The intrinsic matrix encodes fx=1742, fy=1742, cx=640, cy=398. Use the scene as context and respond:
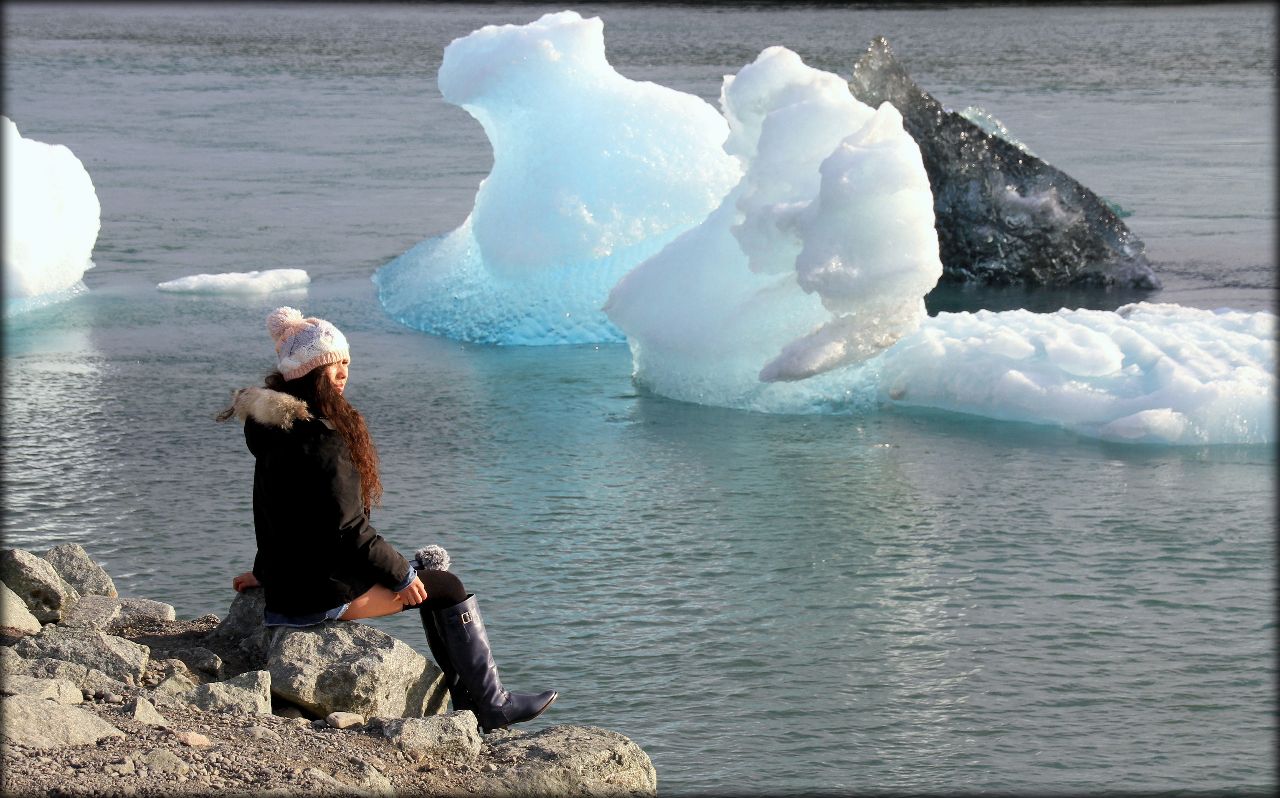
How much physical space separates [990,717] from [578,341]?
5.63 meters

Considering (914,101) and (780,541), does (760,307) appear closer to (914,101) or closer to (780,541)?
(780,541)

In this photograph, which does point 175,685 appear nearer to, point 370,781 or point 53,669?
point 53,669

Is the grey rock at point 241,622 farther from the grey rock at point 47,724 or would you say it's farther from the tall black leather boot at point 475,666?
the grey rock at point 47,724

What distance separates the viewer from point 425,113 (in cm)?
2202

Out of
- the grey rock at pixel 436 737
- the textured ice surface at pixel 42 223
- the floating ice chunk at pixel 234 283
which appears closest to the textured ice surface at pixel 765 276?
the floating ice chunk at pixel 234 283

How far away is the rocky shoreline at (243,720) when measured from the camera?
3723 mm

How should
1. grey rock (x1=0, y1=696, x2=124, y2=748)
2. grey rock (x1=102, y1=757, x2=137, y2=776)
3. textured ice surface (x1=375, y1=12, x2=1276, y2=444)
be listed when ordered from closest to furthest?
grey rock (x1=102, y1=757, x2=137, y2=776) < grey rock (x1=0, y1=696, x2=124, y2=748) < textured ice surface (x1=375, y1=12, x2=1276, y2=444)

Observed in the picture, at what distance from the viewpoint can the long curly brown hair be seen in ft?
14.5

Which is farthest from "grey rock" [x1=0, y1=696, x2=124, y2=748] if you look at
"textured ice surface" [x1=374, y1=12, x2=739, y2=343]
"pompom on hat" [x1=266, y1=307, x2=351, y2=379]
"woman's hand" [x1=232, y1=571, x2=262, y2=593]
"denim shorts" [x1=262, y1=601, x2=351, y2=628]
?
"textured ice surface" [x1=374, y1=12, x2=739, y2=343]

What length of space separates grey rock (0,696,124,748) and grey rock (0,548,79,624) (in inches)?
40.7

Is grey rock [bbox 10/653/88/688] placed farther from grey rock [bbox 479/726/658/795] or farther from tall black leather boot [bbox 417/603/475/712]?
grey rock [bbox 479/726/658/795]

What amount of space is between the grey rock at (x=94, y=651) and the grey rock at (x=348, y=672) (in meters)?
0.34

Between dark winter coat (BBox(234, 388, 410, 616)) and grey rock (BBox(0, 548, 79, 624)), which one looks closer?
dark winter coat (BBox(234, 388, 410, 616))

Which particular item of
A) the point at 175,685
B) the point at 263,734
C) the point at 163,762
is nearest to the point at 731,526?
the point at 175,685
